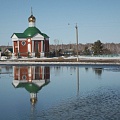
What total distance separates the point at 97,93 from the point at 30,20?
149 feet

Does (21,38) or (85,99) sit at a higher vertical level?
(21,38)

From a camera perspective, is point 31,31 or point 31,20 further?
point 31,20

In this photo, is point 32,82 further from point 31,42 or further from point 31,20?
point 31,20

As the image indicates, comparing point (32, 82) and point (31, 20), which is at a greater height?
point (31, 20)

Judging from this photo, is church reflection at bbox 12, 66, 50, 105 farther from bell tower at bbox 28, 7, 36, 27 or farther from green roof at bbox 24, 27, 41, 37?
bell tower at bbox 28, 7, 36, 27

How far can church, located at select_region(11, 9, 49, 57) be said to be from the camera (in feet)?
181

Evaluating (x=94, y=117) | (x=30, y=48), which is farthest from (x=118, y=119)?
(x=30, y=48)

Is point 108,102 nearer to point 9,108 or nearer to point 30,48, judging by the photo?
point 9,108

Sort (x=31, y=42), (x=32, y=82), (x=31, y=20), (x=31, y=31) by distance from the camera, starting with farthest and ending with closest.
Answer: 1. (x=31, y=20)
2. (x=31, y=31)
3. (x=31, y=42)
4. (x=32, y=82)

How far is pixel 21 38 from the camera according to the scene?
184 feet

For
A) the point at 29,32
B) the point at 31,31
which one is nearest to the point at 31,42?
the point at 29,32

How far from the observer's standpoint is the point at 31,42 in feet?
181

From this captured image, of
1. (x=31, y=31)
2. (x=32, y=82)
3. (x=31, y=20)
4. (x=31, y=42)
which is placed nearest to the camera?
(x=32, y=82)

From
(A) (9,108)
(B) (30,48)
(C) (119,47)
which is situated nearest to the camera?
(A) (9,108)
